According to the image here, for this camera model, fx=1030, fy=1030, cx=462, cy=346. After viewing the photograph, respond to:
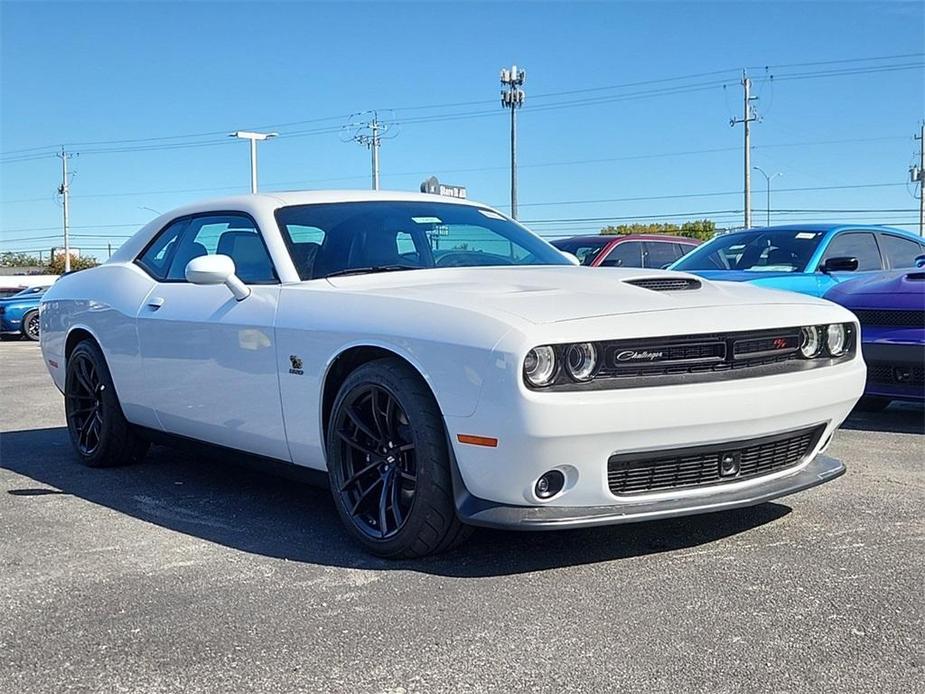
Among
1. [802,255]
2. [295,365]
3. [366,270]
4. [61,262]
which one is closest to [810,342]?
[366,270]

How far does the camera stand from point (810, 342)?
386cm

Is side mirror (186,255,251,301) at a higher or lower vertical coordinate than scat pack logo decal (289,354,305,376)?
higher

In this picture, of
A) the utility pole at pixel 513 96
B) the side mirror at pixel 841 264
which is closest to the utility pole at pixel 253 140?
the utility pole at pixel 513 96

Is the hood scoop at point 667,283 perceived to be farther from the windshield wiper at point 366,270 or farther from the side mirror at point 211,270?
the side mirror at point 211,270

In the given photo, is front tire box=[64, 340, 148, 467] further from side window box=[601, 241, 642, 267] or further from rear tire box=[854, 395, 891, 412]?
side window box=[601, 241, 642, 267]

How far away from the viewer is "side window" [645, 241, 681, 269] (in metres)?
13.6

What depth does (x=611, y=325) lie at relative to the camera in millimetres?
3328

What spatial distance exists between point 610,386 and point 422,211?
6.09 feet

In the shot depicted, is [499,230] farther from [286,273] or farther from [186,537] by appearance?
[186,537]

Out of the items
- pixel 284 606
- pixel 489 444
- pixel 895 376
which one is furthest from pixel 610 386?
pixel 895 376

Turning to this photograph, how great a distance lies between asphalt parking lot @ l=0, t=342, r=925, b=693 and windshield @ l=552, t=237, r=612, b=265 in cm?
830

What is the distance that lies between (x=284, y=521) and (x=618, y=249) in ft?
30.8

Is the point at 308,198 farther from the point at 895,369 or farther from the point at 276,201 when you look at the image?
the point at 895,369

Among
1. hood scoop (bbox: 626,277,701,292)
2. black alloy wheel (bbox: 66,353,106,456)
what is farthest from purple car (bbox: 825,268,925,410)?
black alloy wheel (bbox: 66,353,106,456)
